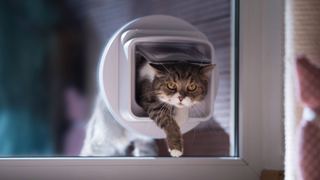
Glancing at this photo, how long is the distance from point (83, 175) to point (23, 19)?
601 millimetres

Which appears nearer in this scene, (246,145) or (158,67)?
(158,67)

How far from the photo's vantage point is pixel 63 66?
3.05ft

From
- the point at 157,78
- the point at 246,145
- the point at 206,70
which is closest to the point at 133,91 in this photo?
the point at 157,78

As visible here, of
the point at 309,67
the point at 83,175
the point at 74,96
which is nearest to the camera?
the point at 309,67

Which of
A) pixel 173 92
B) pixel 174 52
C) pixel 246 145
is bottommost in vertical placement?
pixel 246 145

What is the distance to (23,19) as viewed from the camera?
2.98 ft

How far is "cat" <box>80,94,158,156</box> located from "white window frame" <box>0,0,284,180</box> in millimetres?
81

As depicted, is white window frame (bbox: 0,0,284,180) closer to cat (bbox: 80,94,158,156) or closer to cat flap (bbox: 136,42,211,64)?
cat (bbox: 80,94,158,156)

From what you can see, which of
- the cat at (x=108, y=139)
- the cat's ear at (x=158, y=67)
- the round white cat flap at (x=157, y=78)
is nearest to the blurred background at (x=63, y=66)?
the cat at (x=108, y=139)

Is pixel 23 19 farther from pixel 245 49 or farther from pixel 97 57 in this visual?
pixel 245 49

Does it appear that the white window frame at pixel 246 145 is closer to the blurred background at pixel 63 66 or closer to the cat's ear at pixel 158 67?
the blurred background at pixel 63 66

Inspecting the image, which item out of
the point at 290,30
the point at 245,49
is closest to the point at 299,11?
the point at 290,30

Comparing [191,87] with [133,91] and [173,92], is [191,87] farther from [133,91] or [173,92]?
[133,91]

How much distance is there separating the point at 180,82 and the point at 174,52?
9cm
